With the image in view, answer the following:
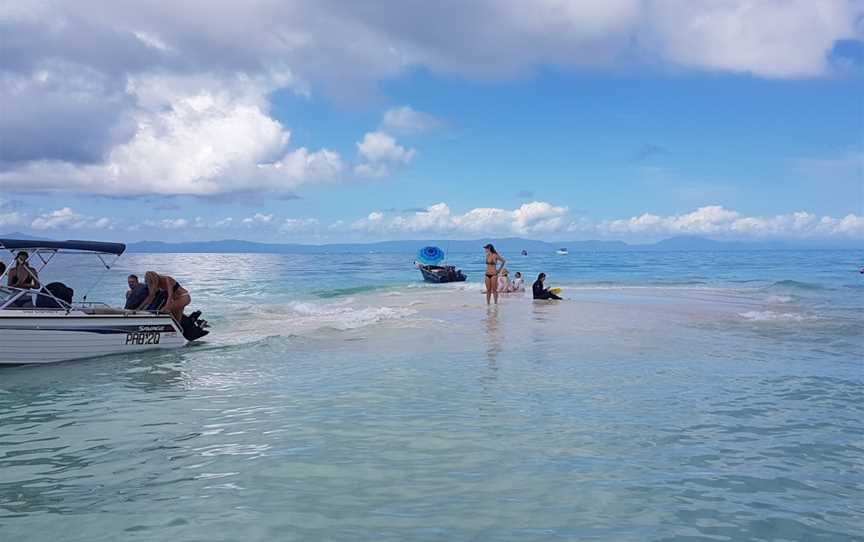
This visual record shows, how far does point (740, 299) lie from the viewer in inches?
1230

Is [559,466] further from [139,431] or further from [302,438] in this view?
[139,431]

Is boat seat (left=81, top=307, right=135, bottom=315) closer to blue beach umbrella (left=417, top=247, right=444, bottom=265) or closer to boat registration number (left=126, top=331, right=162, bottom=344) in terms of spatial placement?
boat registration number (left=126, top=331, right=162, bottom=344)

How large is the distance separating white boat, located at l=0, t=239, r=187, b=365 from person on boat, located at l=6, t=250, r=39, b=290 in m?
0.16

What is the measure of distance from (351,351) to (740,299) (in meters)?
24.2

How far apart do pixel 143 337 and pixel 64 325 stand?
1.79 metres

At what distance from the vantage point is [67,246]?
14.4m

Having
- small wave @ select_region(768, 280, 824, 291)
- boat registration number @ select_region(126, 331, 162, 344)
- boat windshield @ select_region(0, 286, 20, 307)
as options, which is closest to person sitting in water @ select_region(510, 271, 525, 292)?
small wave @ select_region(768, 280, 824, 291)

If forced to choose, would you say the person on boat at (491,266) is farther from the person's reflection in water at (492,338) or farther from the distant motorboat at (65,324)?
the distant motorboat at (65,324)

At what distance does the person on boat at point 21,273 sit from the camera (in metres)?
14.0

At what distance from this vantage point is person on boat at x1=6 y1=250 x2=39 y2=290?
14.0m

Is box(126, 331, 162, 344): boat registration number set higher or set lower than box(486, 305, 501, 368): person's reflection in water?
higher

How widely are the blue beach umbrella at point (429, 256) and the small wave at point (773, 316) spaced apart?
97.8 feet

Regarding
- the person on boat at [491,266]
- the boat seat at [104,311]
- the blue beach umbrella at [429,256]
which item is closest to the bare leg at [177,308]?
the boat seat at [104,311]

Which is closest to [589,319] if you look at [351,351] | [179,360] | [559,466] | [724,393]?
[351,351]
